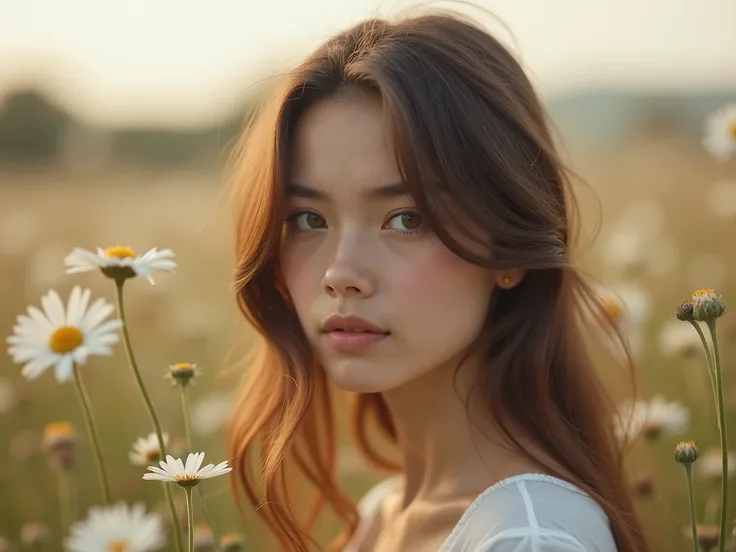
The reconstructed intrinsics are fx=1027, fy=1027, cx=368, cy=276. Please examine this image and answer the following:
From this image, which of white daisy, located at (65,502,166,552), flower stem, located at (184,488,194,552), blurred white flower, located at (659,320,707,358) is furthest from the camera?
blurred white flower, located at (659,320,707,358)

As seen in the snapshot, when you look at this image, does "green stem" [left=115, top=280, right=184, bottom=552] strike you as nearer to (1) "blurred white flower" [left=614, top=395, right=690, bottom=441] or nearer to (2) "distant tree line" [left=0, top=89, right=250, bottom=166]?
(1) "blurred white flower" [left=614, top=395, right=690, bottom=441]

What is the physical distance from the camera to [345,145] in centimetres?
145

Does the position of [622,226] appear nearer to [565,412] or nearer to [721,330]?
[721,330]

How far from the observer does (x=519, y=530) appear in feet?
4.44

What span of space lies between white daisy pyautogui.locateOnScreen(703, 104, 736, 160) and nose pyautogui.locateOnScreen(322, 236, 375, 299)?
852 mm

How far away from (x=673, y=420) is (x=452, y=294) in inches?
28.3

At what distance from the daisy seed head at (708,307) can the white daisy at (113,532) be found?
0.82 m

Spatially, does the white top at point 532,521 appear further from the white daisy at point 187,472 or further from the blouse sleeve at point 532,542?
the white daisy at point 187,472

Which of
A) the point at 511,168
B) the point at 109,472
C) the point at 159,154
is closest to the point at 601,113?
the point at 159,154

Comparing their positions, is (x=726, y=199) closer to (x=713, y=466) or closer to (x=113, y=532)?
(x=713, y=466)


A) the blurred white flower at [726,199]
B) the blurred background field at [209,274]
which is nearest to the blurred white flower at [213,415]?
the blurred background field at [209,274]

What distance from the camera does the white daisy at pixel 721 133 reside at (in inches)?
76.6

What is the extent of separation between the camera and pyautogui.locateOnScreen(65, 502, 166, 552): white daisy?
4.93 ft

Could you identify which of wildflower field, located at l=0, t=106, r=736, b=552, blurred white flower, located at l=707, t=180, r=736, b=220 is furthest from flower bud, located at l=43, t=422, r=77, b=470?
blurred white flower, located at l=707, t=180, r=736, b=220
